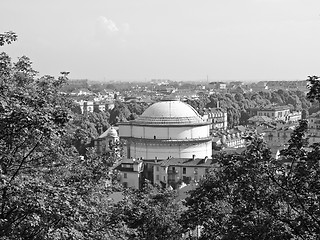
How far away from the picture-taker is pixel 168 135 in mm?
38906

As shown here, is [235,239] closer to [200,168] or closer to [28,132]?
[28,132]

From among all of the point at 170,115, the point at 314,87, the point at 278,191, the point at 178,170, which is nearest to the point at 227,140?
the point at 170,115

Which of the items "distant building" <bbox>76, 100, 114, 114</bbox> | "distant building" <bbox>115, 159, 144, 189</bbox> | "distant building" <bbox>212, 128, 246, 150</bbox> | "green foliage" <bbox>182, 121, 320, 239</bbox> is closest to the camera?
"green foliage" <bbox>182, 121, 320, 239</bbox>

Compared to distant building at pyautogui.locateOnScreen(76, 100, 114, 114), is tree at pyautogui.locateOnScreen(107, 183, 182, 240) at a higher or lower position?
higher

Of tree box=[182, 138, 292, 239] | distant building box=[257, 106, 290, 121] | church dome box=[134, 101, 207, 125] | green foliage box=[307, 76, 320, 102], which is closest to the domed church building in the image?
church dome box=[134, 101, 207, 125]

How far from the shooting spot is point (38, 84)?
32.6ft

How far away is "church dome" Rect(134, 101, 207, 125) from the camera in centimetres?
3941

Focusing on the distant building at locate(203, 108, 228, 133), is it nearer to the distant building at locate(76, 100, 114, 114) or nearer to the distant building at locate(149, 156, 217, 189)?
A: the distant building at locate(76, 100, 114, 114)

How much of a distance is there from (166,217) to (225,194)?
259 centimetres

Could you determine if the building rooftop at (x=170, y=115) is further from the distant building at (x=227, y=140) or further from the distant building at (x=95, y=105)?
the distant building at (x=95, y=105)

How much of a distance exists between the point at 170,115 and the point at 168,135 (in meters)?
1.79

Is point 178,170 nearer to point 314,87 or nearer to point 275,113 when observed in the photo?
point 314,87

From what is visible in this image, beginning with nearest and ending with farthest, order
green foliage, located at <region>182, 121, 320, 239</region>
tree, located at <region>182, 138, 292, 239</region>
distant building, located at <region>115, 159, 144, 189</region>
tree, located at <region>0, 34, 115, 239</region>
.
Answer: tree, located at <region>0, 34, 115, 239</region>, green foliage, located at <region>182, 121, 320, 239</region>, tree, located at <region>182, 138, 292, 239</region>, distant building, located at <region>115, 159, 144, 189</region>

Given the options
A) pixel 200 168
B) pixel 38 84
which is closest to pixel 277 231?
pixel 38 84
